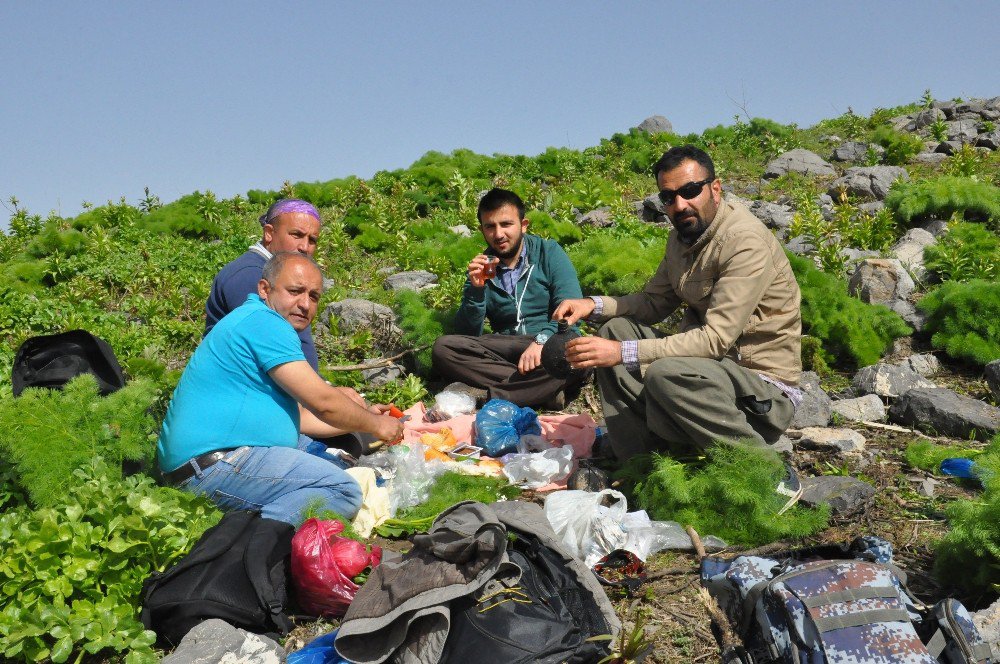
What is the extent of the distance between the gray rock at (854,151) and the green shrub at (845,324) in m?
7.08

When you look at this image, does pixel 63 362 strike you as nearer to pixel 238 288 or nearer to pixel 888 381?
pixel 238 288

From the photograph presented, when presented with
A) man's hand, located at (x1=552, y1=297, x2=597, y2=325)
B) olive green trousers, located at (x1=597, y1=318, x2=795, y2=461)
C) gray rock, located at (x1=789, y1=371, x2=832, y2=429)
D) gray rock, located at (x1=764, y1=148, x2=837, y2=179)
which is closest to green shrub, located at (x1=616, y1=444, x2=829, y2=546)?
olive green trousers, located at (x1=597, y1=318, x2=795, y2=461)

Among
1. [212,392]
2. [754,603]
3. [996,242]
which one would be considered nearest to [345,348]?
[212,392]

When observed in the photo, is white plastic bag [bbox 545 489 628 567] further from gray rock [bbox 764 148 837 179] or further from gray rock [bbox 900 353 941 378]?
gray rock [bbox 764 148 837 179]

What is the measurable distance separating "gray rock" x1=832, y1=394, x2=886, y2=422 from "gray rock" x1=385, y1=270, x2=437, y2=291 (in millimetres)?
4417

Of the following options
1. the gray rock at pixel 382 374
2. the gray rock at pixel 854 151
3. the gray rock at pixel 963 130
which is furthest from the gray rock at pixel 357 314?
the gray rock at pixel 963 130

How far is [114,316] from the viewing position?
838 cm

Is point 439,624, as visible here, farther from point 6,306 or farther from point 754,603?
point 6,306

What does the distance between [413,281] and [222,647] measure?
5.95 m

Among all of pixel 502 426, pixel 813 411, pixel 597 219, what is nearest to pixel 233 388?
pixel 502 426

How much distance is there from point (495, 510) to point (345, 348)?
415 cm

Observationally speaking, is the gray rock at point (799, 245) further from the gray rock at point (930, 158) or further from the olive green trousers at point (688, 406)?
the gray rock at point (930, 158)

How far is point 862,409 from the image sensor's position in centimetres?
559

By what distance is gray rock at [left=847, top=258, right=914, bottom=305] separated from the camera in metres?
7.13
